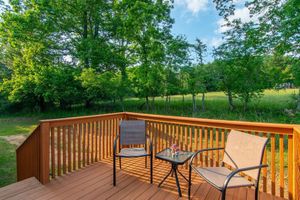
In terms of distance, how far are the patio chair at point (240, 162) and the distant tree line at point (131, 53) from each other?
4.47m

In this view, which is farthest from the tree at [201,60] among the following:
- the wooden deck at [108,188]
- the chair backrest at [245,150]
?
the chair backrest at [245,150]

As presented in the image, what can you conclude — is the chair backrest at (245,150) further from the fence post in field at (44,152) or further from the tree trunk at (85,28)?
the tree trunk at (85,28)

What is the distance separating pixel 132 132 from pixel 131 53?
753 cm

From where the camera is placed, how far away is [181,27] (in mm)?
9133

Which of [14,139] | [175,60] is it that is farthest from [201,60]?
[14,139]

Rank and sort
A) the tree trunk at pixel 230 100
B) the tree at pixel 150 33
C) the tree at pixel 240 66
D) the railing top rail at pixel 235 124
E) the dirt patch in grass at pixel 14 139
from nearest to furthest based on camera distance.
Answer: the railing top rail at pixel 235 124
the dirt patch in grass at pixel 14 139
the tree at pixel 240 66
the tree at pixel 150 33
the tree trunk at pixel 230 100

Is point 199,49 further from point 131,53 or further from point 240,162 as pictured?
point 240,162

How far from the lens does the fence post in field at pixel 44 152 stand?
2.67 metres

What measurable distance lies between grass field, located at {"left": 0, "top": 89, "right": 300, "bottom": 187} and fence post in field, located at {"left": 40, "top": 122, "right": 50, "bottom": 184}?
78.7 inches

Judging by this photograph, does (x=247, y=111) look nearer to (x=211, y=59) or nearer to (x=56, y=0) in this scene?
(x=211, y=59)

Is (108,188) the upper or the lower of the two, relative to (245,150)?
lower

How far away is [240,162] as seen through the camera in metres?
2.17

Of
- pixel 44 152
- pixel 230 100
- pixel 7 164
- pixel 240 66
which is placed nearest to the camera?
pixel 44 152

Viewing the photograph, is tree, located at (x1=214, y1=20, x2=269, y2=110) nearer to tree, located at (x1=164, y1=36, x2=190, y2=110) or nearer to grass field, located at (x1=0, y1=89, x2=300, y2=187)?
grass field, located at (x1=0, y1=89, x2=300, y2=187)
